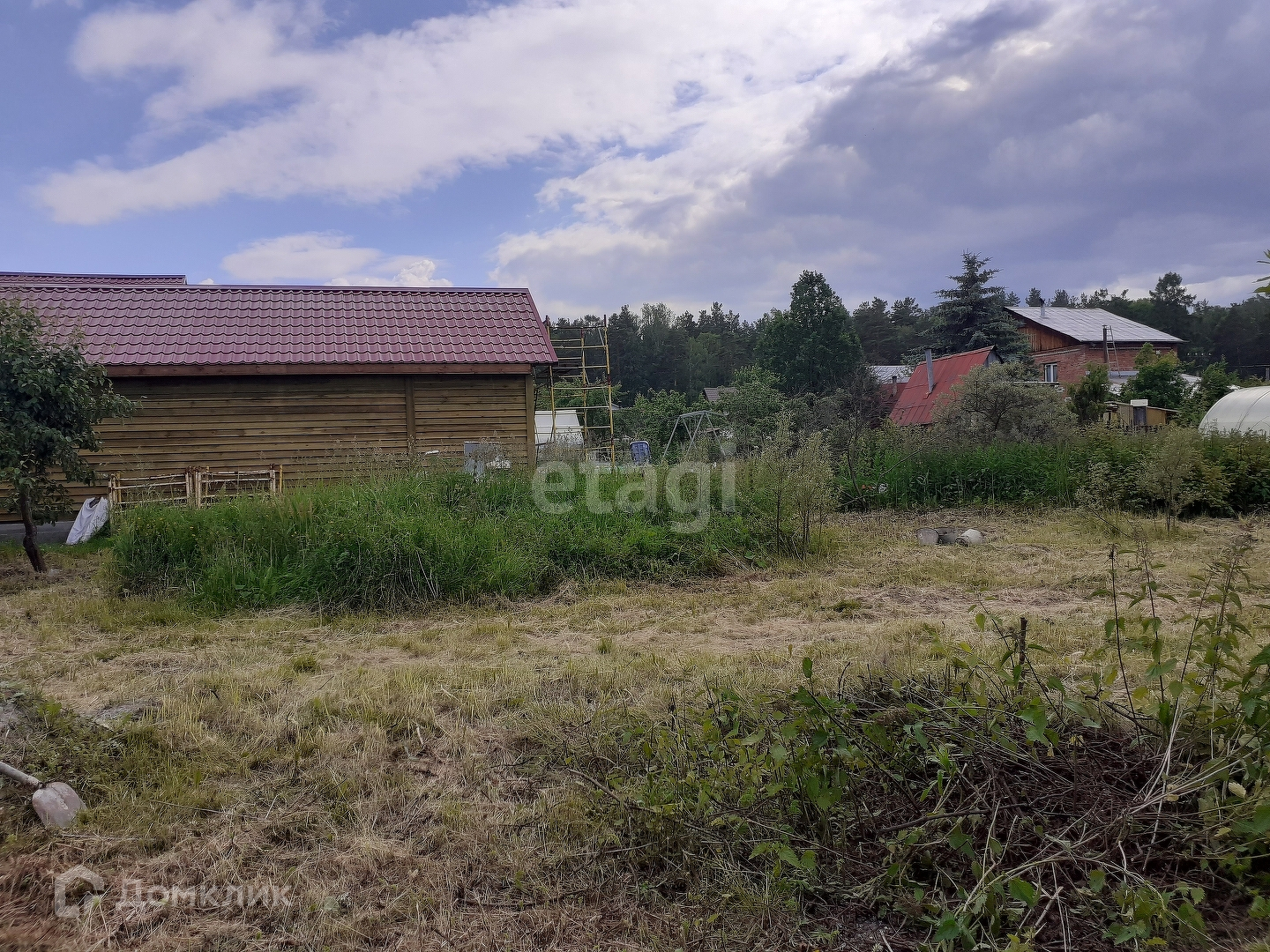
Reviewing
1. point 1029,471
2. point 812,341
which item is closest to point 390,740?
point 1029,471

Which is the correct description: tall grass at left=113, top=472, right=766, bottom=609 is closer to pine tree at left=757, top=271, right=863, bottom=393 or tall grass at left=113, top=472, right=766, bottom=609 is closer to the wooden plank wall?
the wooden plank wall

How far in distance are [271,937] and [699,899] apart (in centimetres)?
137

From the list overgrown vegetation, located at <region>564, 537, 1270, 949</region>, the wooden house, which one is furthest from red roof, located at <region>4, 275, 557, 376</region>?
overgrown vegetation, located at <region>564, 537, 1270, 949</region>

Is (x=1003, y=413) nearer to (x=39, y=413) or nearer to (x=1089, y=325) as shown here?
(x=39, y=413)

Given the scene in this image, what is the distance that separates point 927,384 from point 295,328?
77.7ft

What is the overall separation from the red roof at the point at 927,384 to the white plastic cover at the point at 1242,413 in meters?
8.86

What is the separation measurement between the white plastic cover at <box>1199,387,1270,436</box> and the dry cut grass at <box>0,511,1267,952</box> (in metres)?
11.7

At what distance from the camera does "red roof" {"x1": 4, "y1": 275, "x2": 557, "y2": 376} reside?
1228 cm

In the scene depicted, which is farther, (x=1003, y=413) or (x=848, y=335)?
(x=848, y=335)

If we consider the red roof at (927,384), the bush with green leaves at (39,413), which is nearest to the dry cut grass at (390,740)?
the bush with green leaves at (39,413)

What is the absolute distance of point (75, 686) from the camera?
465cm

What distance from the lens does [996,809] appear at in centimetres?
236

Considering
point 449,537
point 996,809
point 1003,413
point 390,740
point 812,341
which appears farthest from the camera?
point 812,341

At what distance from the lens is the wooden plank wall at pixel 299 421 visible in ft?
39.8
